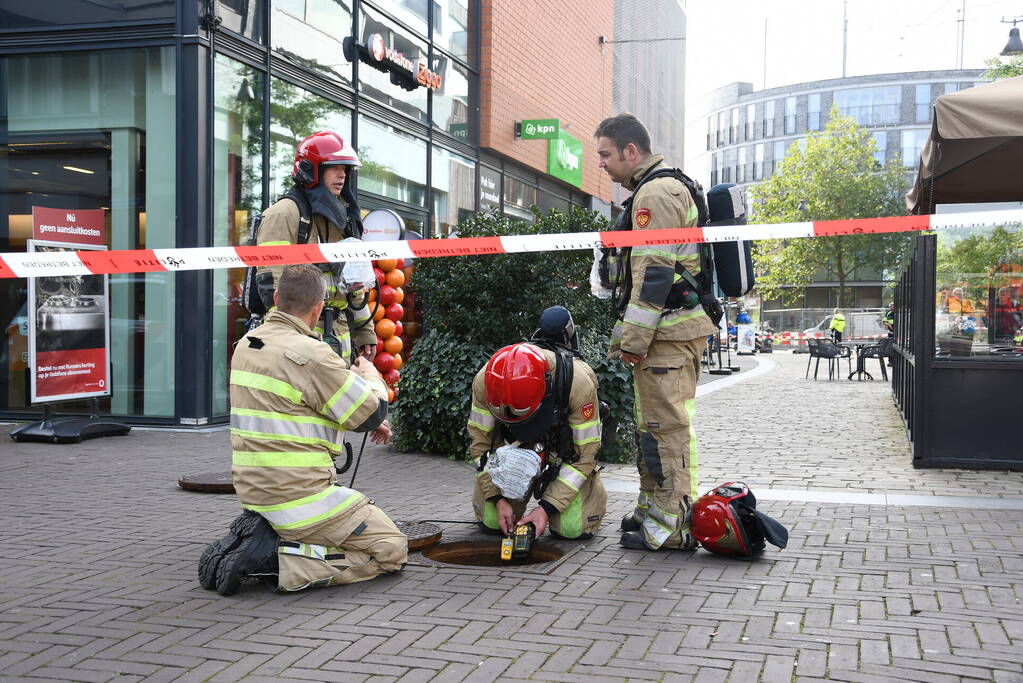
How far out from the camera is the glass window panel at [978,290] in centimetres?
823

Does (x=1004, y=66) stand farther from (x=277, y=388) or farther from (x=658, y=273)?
(x=277, y=388)

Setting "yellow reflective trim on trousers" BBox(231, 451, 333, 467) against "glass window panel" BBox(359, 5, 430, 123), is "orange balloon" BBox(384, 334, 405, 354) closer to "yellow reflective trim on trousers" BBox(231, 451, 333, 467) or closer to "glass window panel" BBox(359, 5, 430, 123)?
"glass window panel" BBox(359, 5, 430, 123)

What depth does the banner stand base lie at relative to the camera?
9.29m

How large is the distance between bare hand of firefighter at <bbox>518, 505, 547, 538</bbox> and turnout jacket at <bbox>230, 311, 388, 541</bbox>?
3.68 feet

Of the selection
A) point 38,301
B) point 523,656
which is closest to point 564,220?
point 38,301

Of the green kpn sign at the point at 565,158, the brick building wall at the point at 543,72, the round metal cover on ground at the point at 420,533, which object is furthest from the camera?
the green kpn sign at the point at 565,158

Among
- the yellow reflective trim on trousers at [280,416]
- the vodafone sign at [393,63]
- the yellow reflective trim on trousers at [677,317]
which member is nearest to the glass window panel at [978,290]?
the yellow reflective trim on trousers at [677,317]

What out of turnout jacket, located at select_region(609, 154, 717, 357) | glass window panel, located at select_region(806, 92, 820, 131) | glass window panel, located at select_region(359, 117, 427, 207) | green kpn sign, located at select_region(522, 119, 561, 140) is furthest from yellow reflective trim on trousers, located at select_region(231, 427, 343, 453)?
glass window panel, located at select_region(806, 92, 820, 131)

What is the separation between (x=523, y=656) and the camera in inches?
141

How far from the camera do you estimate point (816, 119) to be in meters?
76.2

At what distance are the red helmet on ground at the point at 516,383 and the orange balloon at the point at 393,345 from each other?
630 cm

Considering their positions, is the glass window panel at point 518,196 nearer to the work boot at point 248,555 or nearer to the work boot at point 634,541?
the work boot at point 634,541

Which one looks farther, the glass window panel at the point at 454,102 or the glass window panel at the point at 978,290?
the glass window panel at the point at 454,102

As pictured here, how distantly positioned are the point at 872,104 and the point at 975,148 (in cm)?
7050
